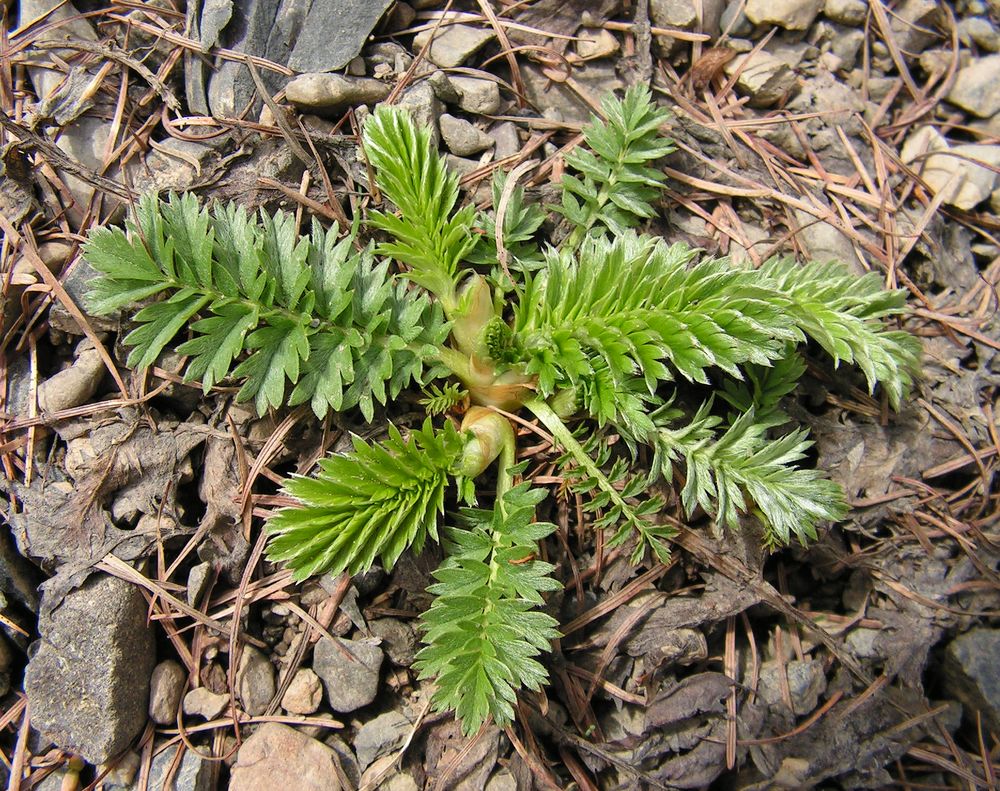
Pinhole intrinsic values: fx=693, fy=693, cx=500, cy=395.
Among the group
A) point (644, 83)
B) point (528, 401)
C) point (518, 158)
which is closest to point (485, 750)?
point (528, 401)

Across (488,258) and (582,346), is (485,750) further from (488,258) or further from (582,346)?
(488,258)

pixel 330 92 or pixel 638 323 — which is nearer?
pixel 638 323

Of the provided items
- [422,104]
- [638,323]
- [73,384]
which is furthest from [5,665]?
[422,104]

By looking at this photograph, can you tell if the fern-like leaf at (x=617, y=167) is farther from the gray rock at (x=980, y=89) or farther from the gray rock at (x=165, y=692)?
the gray rock at (x=165, y=692)

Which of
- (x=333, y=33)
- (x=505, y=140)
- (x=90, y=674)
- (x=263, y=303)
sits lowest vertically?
(x=90, y=674)

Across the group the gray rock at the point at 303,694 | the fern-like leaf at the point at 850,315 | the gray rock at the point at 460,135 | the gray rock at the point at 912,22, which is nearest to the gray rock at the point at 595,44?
the gray rock at the point at 460,135

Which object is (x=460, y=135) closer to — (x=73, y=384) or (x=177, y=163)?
(x=177, y=163)
